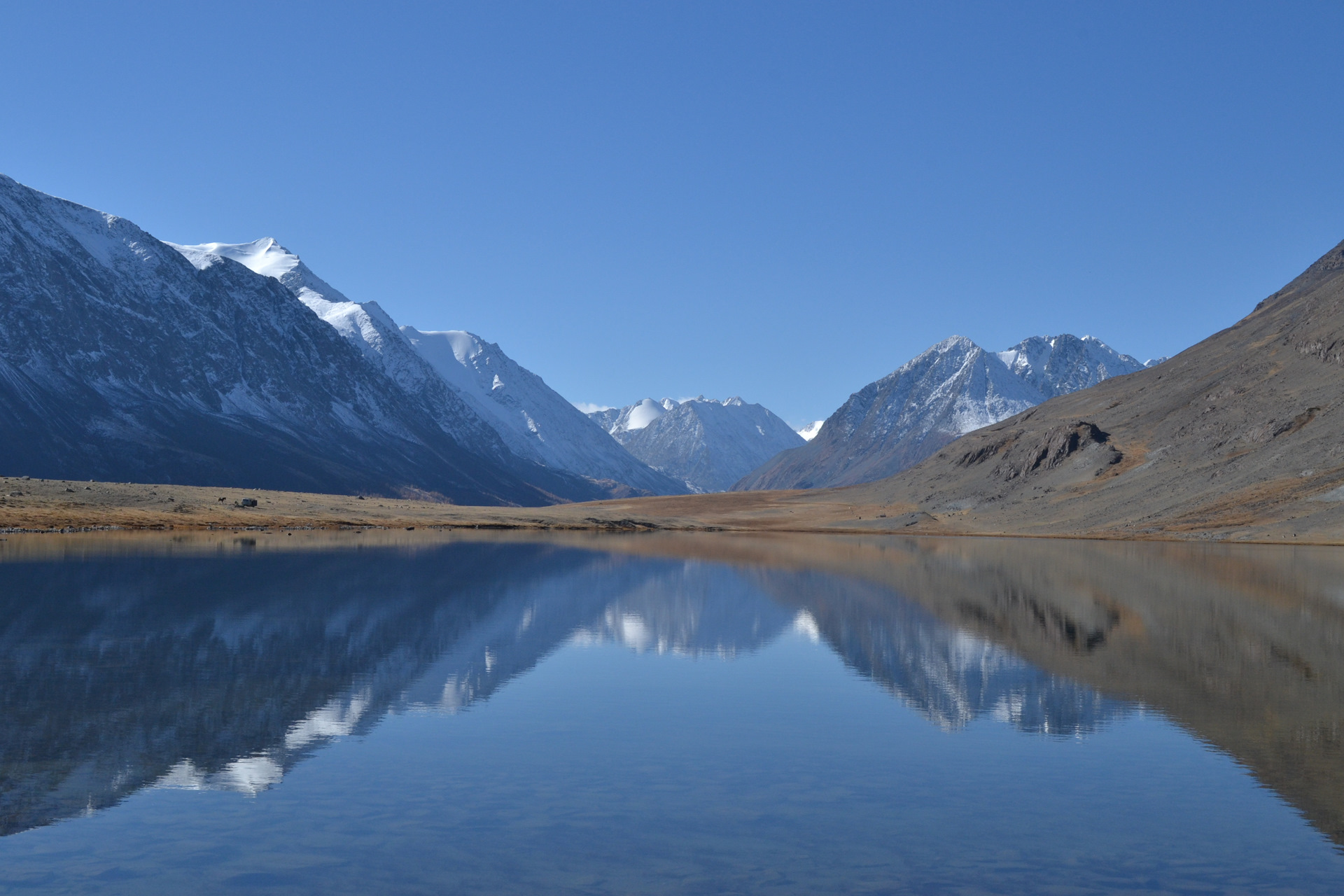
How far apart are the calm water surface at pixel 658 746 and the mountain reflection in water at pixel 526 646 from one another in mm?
200

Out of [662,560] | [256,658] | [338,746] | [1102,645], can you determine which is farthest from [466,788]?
[662,560]

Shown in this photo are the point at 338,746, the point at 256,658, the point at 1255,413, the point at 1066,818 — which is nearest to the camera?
the point at 1066,818

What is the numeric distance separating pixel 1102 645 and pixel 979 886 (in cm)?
2778

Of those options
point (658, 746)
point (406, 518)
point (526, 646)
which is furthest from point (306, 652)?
point (406, 518)

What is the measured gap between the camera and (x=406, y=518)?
6417 inches

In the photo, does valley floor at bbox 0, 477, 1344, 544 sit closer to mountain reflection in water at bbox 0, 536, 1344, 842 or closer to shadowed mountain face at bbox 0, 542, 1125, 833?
mountain reflection in water at bbox 0, 536, 1344, 842

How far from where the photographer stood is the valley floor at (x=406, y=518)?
117312 millimetres

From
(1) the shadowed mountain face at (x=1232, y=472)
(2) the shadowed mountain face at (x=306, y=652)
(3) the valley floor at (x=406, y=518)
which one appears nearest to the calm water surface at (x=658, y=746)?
(2) the shadowed mountain face at (x=306, y=652)

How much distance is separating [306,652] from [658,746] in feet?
53.6

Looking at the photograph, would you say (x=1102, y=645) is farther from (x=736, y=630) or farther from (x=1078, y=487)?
(x=1078, y=487)

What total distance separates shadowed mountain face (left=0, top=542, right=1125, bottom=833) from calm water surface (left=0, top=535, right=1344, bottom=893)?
0.19 m

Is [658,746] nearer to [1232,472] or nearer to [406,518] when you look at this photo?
[406,518]

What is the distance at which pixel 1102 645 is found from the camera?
133 feet

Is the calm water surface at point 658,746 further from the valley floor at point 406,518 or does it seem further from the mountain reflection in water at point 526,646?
the valley floor at point 406,518
